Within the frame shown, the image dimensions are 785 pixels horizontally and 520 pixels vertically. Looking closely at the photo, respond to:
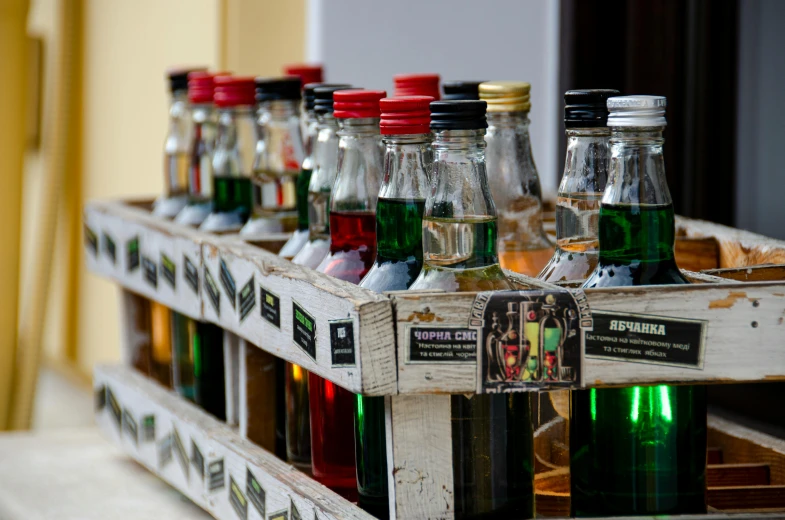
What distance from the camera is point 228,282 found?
1.19 meters

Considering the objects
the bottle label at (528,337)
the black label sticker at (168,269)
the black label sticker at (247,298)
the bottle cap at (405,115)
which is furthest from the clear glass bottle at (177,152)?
the bottle label at (528,337)

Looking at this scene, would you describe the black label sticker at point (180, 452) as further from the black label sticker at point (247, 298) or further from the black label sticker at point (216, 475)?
the black label sticker at point (247, 298)

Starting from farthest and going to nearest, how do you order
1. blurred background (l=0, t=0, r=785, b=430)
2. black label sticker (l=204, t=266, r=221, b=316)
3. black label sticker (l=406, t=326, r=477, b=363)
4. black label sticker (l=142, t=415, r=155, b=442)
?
blurred background (l=0, t=0, r=785, b=430), black label sticker (l=142, t=415, r=155, b=442), black label sticker (l=204, t=266, r=221, b=316), black label sticker (l=406, t=326, r=477, b=363)

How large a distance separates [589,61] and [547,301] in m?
1.18

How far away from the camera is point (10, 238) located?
293cm

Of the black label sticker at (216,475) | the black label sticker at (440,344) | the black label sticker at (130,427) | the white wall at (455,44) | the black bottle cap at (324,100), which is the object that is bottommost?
the black label sticker at (130,427)

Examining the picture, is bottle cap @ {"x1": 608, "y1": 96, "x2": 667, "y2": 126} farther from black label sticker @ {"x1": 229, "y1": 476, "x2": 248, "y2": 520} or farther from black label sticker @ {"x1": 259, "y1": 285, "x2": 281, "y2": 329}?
black label sticker @ {"x1": 229, "y1": 476, "x2": 248, "y2": 520}

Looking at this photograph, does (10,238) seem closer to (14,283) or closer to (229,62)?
(14,283)

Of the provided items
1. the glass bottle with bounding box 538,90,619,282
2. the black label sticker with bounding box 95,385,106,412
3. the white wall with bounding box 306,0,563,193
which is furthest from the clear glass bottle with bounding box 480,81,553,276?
the white wall with bounding box 306,0,563,193

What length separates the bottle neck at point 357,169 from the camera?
1.06 m

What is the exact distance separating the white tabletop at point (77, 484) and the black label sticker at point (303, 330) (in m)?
0.45

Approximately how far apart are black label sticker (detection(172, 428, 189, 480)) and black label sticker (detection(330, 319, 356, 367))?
1.57 feet

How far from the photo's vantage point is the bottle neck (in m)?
1.06

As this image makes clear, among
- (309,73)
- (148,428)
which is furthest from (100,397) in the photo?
(309,73)
